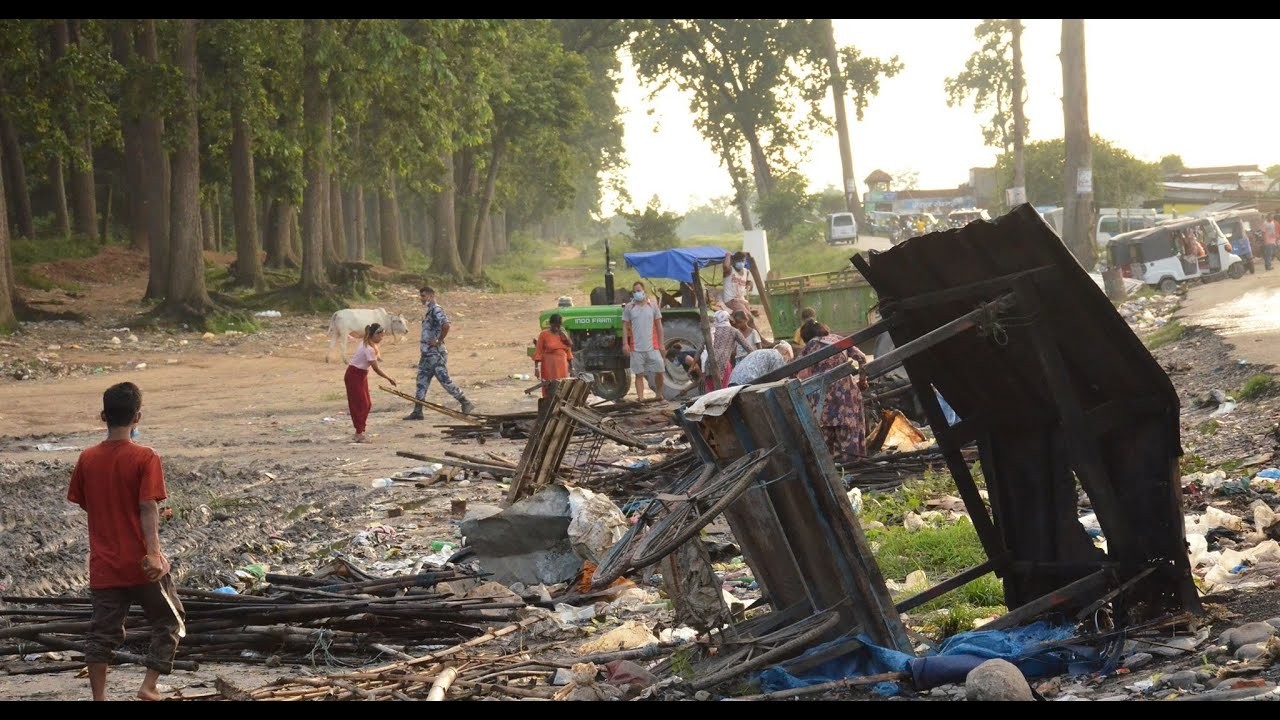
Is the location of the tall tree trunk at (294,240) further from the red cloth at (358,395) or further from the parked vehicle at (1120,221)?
the red cloth at (358,395)

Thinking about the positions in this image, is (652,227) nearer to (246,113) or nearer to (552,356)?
(246,113)

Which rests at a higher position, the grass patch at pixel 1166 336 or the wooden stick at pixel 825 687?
the wooden stick at pixel 825 687

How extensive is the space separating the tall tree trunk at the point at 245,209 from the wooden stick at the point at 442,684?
1145 inches

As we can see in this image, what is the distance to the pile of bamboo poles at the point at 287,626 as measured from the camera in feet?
23.2

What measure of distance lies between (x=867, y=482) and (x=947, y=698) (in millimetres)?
5690

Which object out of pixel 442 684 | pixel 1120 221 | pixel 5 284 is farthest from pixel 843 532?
pixel 1120 221

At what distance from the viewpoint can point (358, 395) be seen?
52.2 feet

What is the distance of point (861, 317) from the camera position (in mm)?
20906

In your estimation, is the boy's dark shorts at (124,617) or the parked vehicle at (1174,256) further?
the parked vehicle at (1174,256)

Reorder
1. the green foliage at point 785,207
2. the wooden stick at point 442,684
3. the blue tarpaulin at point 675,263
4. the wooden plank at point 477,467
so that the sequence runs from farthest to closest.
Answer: the green foliage at point 785,207
the blue tarpaulin at point 675,263
the wooden plank at point 477,467
the wooden stick at point 442,684

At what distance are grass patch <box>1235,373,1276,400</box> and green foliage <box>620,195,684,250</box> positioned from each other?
155ft

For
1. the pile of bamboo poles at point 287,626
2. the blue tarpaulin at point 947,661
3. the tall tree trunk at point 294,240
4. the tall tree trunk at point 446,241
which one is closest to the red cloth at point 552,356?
the pile of bamboo poles at point 287,626

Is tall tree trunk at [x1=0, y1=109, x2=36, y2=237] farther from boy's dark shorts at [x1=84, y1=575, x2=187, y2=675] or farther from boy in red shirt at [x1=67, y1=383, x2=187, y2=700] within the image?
boy's dark shorts at [x1=84, y1=575, x2=187, y2=675]

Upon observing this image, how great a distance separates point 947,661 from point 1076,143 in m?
24.8
